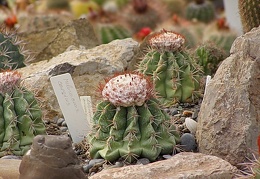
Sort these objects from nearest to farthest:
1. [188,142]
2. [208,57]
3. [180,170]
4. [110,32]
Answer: [180,170]
[188,142]
[208,57]
[110,32]

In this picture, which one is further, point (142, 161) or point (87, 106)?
point (87, 106)

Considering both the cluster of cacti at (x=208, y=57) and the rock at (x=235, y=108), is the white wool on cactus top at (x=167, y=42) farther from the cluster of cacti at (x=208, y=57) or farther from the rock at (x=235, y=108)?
the cluster of cacti at (x=208, y=57)

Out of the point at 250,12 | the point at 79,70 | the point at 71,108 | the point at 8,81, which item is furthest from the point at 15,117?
the point at 250,12

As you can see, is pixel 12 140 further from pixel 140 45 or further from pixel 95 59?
pixel 140 45

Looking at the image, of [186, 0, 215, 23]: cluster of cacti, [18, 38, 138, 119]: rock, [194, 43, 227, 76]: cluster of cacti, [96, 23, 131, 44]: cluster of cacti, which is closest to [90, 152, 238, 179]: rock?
[18, 38, 138, 119]: rock

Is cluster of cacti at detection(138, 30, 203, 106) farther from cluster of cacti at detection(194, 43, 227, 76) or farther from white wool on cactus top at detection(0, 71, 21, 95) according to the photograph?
white wool on cactus top at detection(0, 71, 21, 95)

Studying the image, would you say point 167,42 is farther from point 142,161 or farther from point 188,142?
point 142,161
